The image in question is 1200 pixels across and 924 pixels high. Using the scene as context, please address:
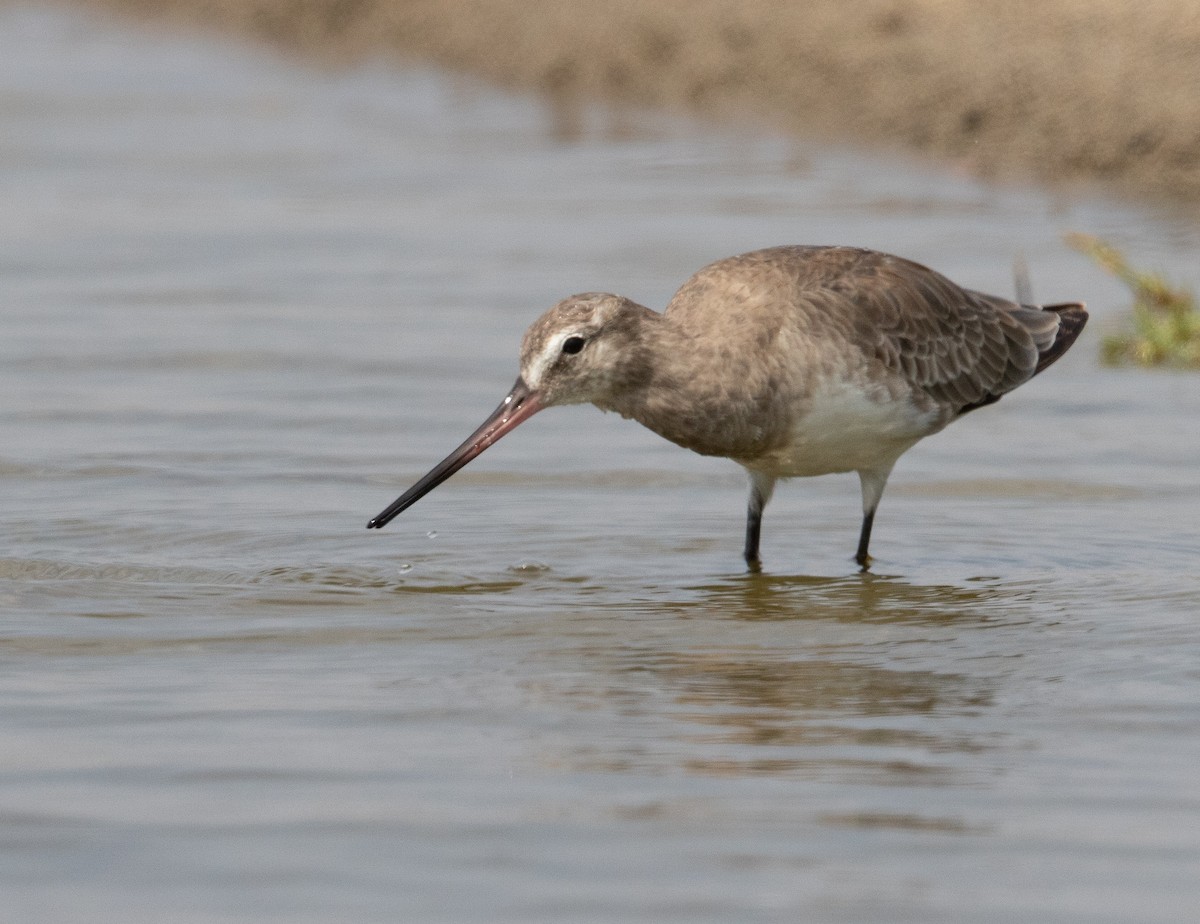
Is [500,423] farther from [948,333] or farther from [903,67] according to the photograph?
[903,67]

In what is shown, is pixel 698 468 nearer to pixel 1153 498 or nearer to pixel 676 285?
pixel 1153 498

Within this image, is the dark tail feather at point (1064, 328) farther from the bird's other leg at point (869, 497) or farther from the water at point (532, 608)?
the bird's other leg at point (869, 497)

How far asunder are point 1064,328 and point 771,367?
2110 mm

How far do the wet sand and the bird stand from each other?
6.01 m

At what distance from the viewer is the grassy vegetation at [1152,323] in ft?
32.3

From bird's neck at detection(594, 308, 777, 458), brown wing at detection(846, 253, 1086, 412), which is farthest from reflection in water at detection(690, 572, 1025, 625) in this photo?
brown wing at detection(846, 253, 1086, 412)

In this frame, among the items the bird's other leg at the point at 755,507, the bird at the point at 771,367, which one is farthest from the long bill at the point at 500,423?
the bird's other leg at the point at 755,507

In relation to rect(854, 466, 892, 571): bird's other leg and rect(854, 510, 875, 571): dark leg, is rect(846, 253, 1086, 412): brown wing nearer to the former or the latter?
rect(854, 466, 892, 571): bird's other leg

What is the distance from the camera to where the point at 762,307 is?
7023 mm

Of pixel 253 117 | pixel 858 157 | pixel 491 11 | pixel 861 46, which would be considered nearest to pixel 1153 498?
pixel 858 157

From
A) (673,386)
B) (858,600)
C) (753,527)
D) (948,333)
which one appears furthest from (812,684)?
(948,333)

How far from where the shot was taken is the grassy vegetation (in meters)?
9.86

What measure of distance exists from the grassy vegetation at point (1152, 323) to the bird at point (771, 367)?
199 cm

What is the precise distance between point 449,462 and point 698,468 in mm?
2107
